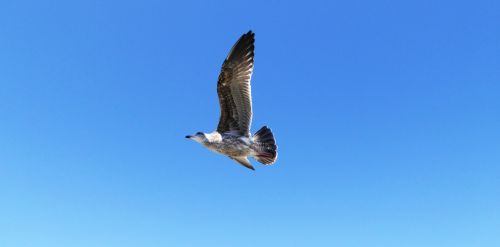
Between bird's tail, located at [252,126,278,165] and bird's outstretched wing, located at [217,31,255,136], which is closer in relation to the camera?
bird's tail, located at [252,126,278,165]

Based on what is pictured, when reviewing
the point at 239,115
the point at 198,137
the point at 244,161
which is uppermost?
the point at 239,115

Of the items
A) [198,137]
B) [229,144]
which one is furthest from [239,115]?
[198,137]

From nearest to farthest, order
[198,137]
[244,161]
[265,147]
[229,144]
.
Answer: [198,137], [229,144], [244,161], [265,147]

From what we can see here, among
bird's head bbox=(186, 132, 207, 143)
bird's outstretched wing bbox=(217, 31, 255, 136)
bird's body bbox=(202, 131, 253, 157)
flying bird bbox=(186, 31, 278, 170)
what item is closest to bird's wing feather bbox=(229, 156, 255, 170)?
flying bird bbox=(186, 31, 278, 170)

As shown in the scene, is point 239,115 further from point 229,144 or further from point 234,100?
point 229,144

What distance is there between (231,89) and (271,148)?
1.84 meters

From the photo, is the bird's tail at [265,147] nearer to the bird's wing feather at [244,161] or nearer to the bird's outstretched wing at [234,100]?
the bird's wing feather at [244,161]

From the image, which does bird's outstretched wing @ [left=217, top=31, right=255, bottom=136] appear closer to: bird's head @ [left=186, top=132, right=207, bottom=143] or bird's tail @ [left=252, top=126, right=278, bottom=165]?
bird's tail @ [left=252, top=126, right=278, bottom=165]

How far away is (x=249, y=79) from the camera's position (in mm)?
11547

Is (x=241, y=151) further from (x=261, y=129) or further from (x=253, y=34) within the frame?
(x=253, y=34)

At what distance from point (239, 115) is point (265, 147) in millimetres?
1066

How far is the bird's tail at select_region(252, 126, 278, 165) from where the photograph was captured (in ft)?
36.9

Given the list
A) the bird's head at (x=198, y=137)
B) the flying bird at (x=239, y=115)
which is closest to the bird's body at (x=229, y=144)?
the flying bird at (x=239, y=115)

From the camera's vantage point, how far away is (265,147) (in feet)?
37.4
